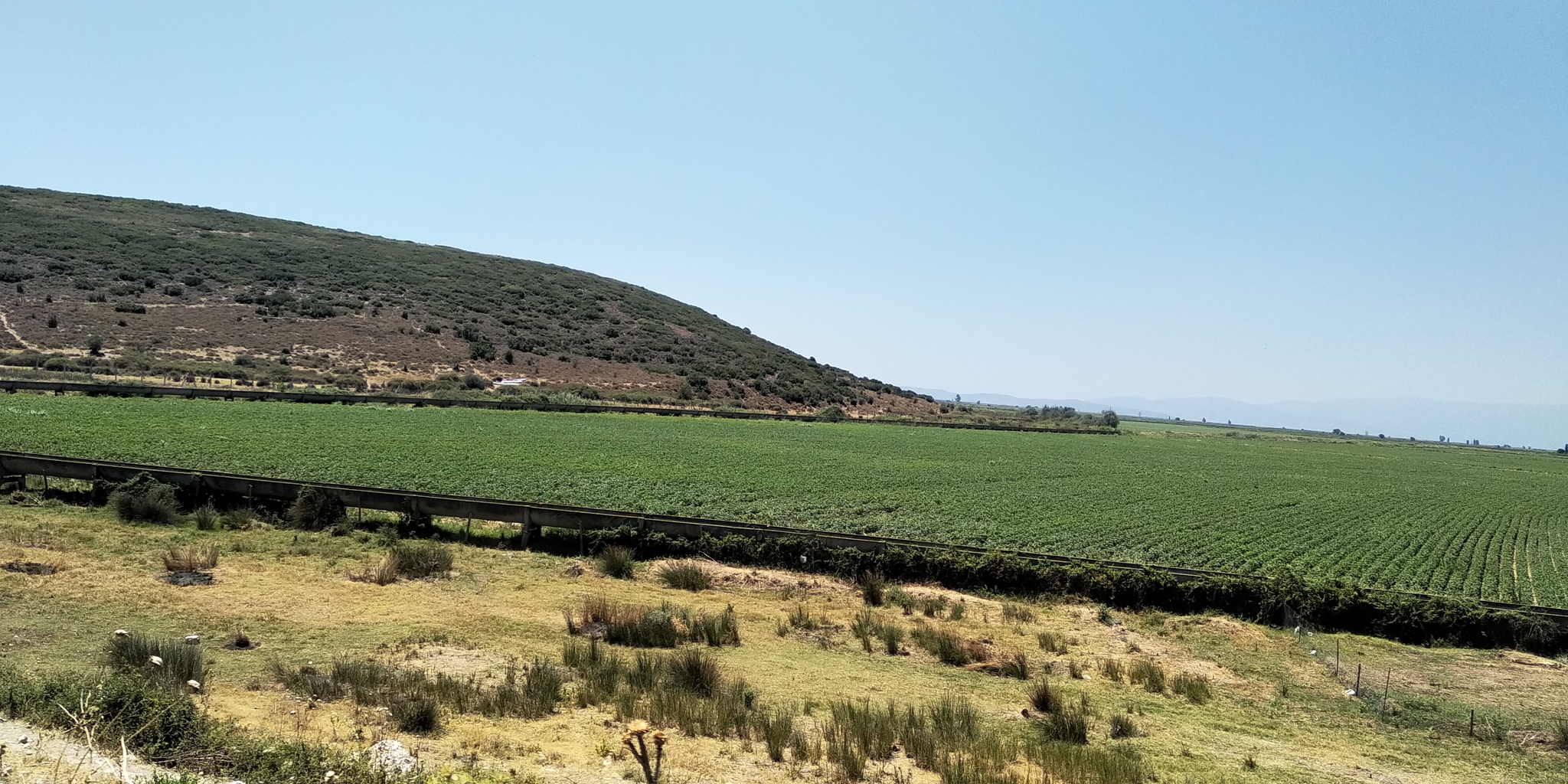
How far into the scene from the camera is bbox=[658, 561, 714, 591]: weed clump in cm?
1528

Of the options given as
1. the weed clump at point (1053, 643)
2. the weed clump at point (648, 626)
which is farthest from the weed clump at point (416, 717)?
the weed clump at point (1053, 643)

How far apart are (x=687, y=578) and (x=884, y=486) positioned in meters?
16.0

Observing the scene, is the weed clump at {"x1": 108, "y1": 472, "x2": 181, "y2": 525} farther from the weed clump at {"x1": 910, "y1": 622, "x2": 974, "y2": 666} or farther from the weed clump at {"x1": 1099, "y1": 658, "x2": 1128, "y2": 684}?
the weed clump at {"x1": 1099, "y1": 658, "x2": 1128, "y2": 684}

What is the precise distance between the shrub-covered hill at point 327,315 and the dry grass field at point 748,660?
5023cm

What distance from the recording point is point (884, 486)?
99.6ft

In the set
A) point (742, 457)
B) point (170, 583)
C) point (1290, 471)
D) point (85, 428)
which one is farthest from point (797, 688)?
point (1290, 471)

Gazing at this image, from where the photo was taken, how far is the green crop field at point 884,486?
2127 centimetres

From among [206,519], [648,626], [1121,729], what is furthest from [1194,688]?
[206,519]

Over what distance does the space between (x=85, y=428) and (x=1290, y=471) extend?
213ft

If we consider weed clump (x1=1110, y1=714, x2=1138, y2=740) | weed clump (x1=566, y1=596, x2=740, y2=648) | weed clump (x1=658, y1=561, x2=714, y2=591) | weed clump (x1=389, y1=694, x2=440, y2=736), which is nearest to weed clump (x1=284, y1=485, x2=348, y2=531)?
weed clump (x1=658, y1=561, x2=714, y2=591)

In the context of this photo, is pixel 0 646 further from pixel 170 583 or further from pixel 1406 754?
pixel 1406 754

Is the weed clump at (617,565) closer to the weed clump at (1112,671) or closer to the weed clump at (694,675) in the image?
the weed clump at (694,675)

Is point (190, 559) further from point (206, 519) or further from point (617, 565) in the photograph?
point (617, 565)

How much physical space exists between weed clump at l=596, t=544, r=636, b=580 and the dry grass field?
1.16 feet
